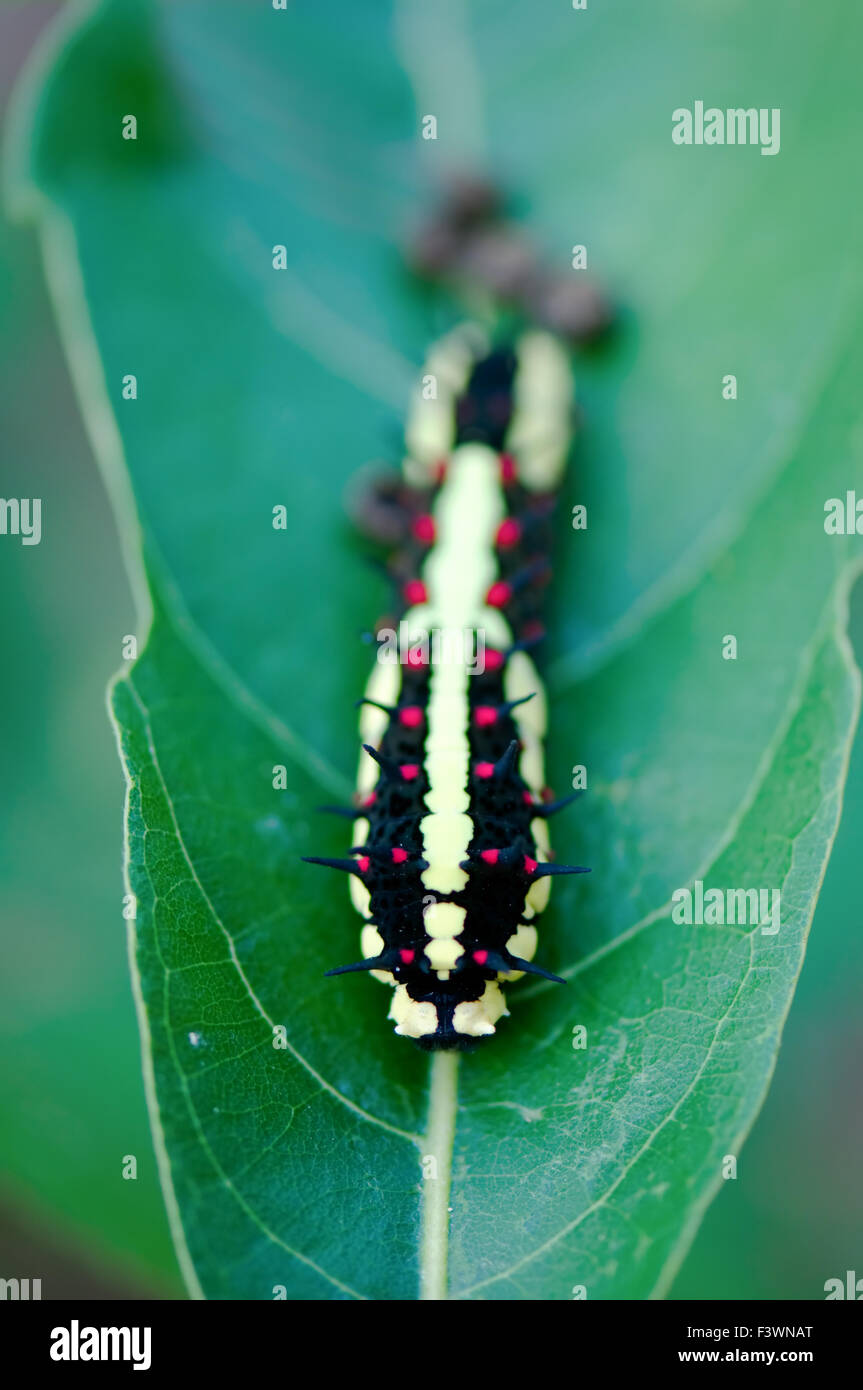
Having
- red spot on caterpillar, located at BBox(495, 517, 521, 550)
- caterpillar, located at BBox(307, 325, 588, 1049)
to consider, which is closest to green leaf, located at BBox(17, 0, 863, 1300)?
caterpillar, located at BBox(307, 325, 588, 1049)

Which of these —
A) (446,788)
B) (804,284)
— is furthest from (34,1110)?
(804,284)

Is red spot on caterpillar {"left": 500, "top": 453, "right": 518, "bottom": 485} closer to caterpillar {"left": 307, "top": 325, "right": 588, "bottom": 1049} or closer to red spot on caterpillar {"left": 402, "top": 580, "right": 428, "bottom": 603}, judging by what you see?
caterpillar {"left": 307, "top": 325, "right": 588, "bottom": 1049}

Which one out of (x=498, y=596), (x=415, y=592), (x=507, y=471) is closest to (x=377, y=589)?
(x=415, y=592)

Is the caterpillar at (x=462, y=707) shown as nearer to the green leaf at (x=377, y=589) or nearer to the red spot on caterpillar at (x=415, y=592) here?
the red spot on caterpillar at (x=415, y=592)

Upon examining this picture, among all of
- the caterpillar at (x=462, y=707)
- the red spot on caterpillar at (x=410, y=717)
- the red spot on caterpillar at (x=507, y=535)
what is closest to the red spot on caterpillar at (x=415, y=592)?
the caterpillar at (x=462, y=707)

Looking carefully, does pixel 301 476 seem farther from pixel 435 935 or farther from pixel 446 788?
pixel 435 935

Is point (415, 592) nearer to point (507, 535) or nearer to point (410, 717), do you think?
point (507, 535)
